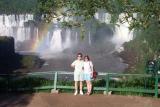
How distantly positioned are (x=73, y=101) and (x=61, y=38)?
6255 centimetres

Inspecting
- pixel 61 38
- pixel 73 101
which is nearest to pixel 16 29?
pixel 61 38

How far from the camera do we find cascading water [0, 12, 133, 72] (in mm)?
74250

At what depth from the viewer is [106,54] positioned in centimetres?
7056

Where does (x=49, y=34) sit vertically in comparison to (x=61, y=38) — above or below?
above

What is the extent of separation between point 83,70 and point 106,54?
2086 inches

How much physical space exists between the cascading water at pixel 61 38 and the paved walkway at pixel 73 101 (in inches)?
2043

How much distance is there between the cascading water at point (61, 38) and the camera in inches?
2923

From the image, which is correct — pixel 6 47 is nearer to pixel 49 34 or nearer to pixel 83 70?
pixel 49 34

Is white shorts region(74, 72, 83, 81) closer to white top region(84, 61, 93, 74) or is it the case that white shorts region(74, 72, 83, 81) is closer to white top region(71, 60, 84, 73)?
white top region(71, 60, 84, 73)

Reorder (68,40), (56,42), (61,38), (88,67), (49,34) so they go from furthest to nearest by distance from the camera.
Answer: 1. (49,34)
2. (61,38)
3. (68,40)
4. (56,42)
5. (88,67)

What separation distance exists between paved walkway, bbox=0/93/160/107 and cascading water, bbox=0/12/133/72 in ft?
170

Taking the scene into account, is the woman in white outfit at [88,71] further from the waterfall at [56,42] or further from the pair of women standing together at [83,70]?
the waterfall at [56,42]

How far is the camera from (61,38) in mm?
79125

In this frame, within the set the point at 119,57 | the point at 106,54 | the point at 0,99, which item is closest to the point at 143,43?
the point at 119,57
